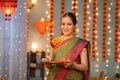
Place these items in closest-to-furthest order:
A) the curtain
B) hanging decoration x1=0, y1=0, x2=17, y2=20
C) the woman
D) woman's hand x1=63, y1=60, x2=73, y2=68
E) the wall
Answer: woman's hand x1=63, y1=60, x2=73, y2=68 → the woman → hanging decoration x1=0, y1=0, x2=17, y2=20 → the curtain → the wall

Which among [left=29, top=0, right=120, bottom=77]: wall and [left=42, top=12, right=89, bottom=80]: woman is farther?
[left=29, top=0, right=120, bottom=77]: wall

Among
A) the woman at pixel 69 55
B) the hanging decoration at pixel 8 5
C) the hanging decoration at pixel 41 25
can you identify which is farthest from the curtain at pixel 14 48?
the woman at pixel 69 55

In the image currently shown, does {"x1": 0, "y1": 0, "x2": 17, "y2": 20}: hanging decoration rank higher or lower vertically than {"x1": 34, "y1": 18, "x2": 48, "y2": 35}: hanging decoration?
higher

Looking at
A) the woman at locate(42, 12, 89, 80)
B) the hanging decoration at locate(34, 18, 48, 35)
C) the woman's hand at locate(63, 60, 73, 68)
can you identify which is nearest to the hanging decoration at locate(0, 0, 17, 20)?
the hanging decoration at locate(34, 18, 48, 35)

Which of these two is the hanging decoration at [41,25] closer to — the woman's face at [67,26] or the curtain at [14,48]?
the curtain at [14,48]

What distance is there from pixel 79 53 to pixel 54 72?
245 mm

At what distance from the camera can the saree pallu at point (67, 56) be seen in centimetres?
264

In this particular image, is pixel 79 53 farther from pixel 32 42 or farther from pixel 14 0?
pixel 32 42

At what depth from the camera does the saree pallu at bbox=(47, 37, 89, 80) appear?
8.66ft

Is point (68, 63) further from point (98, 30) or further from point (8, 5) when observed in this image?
point (98, 30)

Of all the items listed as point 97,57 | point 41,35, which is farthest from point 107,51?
point 41,35

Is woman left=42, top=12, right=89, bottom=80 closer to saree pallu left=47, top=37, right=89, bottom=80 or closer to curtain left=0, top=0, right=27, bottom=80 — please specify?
saree pallu left=47, top=37, right=89, bottom=80

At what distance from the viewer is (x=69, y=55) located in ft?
8.73

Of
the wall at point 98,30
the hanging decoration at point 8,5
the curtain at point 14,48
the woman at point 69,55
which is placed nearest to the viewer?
the woman at point 69,55
